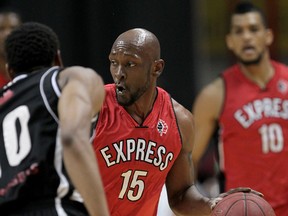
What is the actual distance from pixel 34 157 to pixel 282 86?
416 centimetres

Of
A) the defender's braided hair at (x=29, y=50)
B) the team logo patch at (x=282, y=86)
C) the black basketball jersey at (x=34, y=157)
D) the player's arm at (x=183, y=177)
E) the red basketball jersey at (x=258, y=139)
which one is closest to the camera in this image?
the black basketball jersey at (x=34, y=157)

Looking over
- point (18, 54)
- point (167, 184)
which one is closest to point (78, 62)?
point (167, 184)

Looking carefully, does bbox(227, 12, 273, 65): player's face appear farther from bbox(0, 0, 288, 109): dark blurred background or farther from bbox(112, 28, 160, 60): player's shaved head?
bbox(112, 28, 160, 60): player's shaved head

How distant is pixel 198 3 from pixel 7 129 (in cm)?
672

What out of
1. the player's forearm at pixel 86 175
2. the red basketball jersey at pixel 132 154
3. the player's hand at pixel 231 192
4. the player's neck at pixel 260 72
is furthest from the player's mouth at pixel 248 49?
the player's forearm at pixel 86 175

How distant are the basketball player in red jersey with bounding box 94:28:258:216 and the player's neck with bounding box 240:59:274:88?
8.04 feet

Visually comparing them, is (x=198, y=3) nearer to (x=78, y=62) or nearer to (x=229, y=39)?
(x=78, y=62)

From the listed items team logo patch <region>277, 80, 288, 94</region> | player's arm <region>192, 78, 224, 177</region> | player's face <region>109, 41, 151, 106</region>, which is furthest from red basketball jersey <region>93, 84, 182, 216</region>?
team logo patch <region>277, 80, 288, 94</region>

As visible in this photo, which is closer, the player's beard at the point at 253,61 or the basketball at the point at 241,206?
the basketball at the point at 241,206

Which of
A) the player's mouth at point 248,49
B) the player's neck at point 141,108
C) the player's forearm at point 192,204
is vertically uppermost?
the player's neck at point 141,108

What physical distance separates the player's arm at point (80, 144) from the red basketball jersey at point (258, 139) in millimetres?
3728

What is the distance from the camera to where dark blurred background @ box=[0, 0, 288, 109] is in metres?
10.2

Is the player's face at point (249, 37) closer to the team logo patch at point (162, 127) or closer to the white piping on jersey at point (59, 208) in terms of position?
the team logo patch at point (162, 127)

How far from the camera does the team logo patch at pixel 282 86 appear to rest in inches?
304
